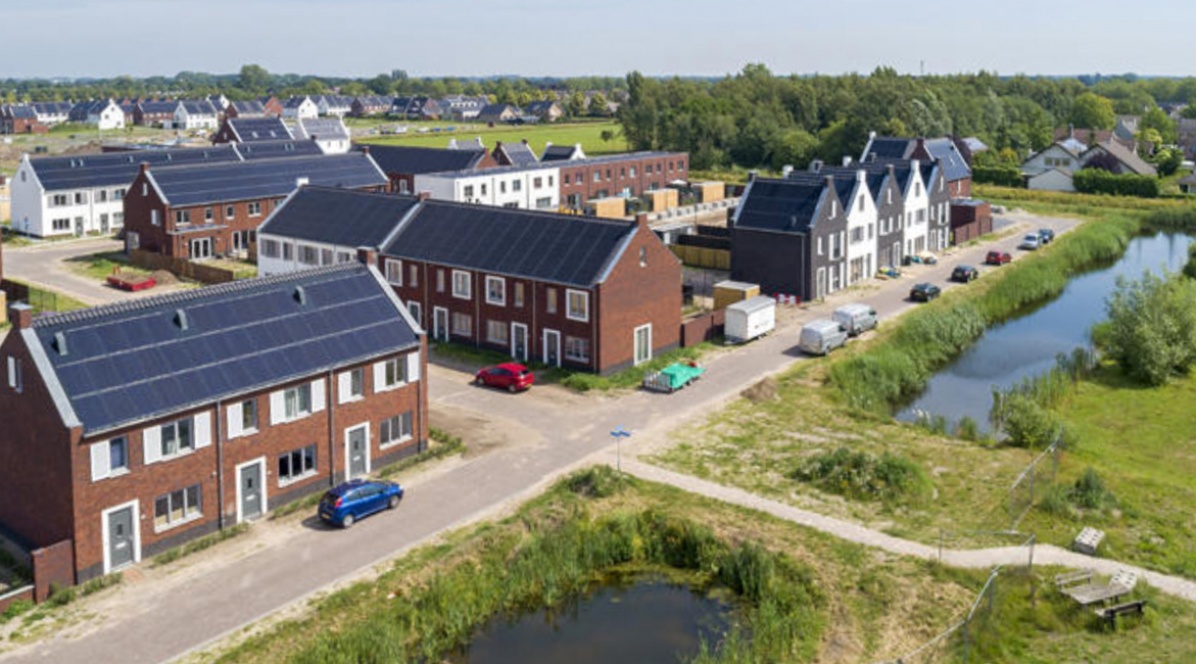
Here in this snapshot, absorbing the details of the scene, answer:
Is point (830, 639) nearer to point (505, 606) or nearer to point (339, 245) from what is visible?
point (505, 606)

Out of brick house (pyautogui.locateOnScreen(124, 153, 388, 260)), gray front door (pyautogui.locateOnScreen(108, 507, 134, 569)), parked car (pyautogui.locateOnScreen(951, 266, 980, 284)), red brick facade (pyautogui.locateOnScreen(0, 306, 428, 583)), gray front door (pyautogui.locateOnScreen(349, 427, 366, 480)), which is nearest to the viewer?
red brick facade (pyautogui.locateOnScreen(0, 306, 428, 583))

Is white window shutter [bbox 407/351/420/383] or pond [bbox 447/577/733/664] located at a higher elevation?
white window shutter [bbox 407/351/420/383]

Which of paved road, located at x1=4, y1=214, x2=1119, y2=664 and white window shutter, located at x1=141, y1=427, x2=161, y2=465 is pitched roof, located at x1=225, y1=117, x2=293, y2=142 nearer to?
paved road, located at x1=4, y1=214, x2=1119, y2=664

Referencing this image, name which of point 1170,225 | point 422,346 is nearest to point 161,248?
point 422,346

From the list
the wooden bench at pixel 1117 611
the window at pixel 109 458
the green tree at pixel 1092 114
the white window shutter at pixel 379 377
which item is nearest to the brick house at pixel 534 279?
the white window shutter at pixel 379 377

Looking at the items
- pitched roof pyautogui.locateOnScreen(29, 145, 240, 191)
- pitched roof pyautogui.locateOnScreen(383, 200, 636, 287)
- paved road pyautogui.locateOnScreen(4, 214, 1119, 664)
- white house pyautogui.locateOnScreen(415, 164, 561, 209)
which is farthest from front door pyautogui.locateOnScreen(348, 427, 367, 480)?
pitched roof pyautogui.locateOnScreen(29, 145, 240, 191)

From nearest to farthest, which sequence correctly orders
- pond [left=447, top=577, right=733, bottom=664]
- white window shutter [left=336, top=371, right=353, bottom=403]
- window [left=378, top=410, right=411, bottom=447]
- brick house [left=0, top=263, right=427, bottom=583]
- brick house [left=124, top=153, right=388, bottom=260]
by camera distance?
1. pond [left=447, top=577, right=733, bottom=664]
2. brick house [left=0, top=263, right=427, bottom=583]
3. white window shutter [left=336, top=371, right=353, bottom=403]
4. window [left=378, top=410, right=411, bottom=447]
5. brick house [left=124, top=153, right=388, bottom=260]

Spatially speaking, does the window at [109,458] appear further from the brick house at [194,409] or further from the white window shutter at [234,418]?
the white window shutter at [234,418]
